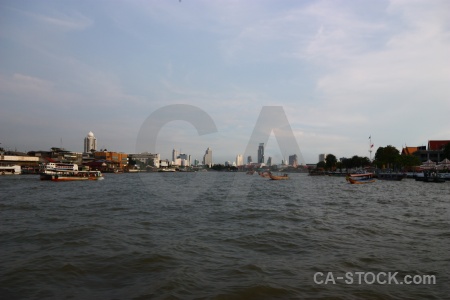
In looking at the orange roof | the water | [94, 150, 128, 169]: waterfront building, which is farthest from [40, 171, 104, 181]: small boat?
the orange roof

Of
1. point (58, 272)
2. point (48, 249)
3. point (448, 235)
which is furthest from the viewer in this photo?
point (448, 235)

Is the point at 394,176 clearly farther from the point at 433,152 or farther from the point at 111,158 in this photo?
the point at 111,158

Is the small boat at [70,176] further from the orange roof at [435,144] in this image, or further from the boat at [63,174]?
the orange roof at [435,144]

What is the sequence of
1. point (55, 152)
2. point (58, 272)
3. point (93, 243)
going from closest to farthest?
point (58, 272)
point (93, 243)
point (55, 152)

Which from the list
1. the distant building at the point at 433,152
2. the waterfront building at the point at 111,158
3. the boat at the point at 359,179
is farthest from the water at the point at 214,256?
the waterfront building at the point at 111,158

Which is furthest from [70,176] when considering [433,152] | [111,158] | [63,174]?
[433,152]

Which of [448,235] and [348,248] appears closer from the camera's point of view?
[348,248]

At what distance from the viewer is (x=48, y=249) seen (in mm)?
10375

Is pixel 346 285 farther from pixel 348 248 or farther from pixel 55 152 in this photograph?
pixel 55 152

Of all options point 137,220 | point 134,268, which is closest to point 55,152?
point 137,220

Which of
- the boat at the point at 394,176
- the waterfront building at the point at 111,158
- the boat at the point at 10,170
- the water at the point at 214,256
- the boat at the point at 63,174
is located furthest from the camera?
the waterfront building at the point at 111,158

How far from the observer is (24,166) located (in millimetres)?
115375

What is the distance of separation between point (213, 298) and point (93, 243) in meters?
6.54

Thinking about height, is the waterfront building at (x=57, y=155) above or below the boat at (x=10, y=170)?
above
